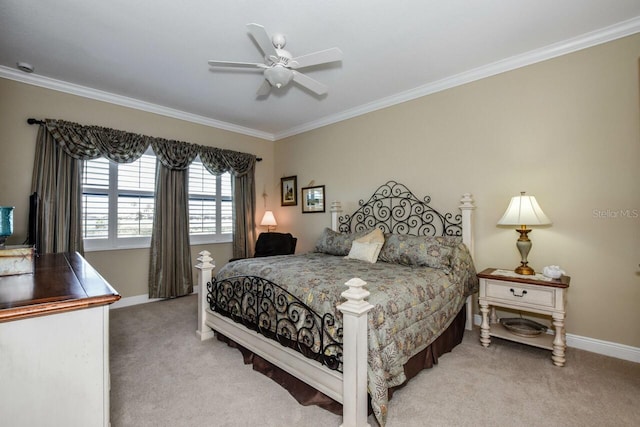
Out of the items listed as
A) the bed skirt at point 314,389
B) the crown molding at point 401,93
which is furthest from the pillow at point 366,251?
the crown molding at point 401,93

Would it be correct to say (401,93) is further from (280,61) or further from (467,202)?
(280,61)

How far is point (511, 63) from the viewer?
3.01 meters

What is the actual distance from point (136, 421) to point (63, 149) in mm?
3227

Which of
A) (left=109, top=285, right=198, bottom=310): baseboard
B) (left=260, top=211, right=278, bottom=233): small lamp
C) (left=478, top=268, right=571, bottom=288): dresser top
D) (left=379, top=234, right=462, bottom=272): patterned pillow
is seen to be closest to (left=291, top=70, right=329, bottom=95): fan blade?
(left=379, top=234, right=462, bottom=272): patterned pillow

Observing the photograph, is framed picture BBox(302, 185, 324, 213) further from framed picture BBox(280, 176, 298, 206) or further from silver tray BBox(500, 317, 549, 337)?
silver tray BBox(500, 317, 549, 337)

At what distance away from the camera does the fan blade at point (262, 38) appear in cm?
203

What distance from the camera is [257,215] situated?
552 centimetres

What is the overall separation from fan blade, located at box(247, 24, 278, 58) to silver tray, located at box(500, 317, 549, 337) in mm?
3155

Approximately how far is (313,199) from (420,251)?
2431 millimetres

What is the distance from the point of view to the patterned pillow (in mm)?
2785

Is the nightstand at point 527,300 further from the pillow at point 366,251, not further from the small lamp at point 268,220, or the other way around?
the small lamp at point 268,220

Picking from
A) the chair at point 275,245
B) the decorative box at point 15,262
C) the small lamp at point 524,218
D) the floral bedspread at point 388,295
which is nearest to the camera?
the decorative box at point 15,262

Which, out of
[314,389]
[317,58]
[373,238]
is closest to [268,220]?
[373,238]

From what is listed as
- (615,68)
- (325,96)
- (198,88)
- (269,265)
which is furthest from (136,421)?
(615,68)
